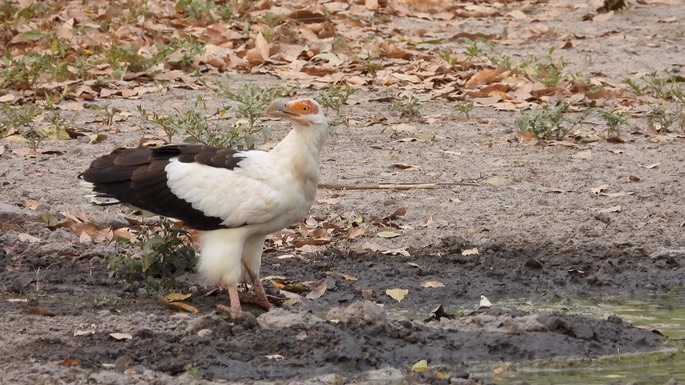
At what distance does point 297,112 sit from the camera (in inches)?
279

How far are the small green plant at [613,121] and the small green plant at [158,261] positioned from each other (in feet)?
13.5

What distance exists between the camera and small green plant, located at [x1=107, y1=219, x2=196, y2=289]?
7.42 meters

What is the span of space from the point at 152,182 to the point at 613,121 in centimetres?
459

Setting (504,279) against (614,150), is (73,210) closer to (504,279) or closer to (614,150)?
(504,279)

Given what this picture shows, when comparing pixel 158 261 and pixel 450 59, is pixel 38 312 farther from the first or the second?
pixel 450 59

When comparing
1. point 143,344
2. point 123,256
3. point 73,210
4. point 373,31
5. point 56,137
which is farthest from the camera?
point 373,31

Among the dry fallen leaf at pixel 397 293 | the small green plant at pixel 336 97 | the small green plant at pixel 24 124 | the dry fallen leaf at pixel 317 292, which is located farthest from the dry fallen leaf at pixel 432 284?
the small green plant at pixel 24 124

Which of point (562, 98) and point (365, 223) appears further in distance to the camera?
point (562, 98)

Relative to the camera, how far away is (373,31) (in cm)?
1461

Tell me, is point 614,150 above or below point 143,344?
below

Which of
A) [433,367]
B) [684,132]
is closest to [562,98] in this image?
[684,132]

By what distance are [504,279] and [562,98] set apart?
13.5 ft

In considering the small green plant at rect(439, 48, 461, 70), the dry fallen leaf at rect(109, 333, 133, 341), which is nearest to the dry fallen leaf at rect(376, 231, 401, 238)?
the dry fallen leaf at rect(109, 333, 133, 341)

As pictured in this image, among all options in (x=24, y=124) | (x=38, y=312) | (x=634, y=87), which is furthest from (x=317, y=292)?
(x=634, y=87)
